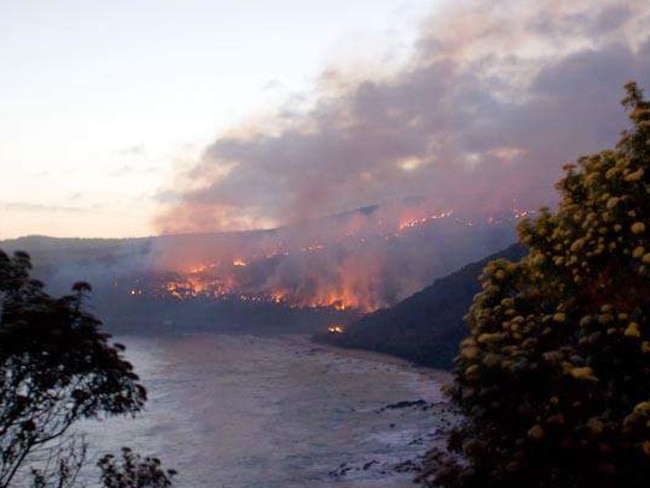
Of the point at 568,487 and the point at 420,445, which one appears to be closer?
the point at 568,487

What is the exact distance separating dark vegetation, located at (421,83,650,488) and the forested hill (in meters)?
107

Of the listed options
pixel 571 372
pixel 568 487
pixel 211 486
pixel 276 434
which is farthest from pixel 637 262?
pixel 276 434

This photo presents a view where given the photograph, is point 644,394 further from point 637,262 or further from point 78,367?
point 78,367

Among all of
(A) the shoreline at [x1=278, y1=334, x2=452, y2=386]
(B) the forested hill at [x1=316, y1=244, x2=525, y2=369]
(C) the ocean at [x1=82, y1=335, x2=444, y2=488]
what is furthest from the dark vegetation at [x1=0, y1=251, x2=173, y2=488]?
(B) the forested hill at [x1=316, y1=244, x2=525, y2=369]

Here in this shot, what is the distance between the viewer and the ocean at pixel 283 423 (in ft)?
193

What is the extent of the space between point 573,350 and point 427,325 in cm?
13449

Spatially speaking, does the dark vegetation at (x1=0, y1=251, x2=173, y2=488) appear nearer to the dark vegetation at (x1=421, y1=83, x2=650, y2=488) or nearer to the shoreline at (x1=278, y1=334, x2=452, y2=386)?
the dark vegetation at (x1=421, y1=83, x2=650, y2=488)

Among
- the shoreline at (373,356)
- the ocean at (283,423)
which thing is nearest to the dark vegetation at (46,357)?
the ocean at (283,423)

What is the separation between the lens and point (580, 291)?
14453 millimetres

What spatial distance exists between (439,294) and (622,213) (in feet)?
478

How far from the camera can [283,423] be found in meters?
79.9

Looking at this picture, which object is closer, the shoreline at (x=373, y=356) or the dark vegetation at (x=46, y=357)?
the dark vegetation at (x=46, y=357)

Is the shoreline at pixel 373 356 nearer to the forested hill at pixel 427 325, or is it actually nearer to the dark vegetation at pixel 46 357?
the forested hill at pixel 427 325

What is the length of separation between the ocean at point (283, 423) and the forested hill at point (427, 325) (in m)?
5.82
